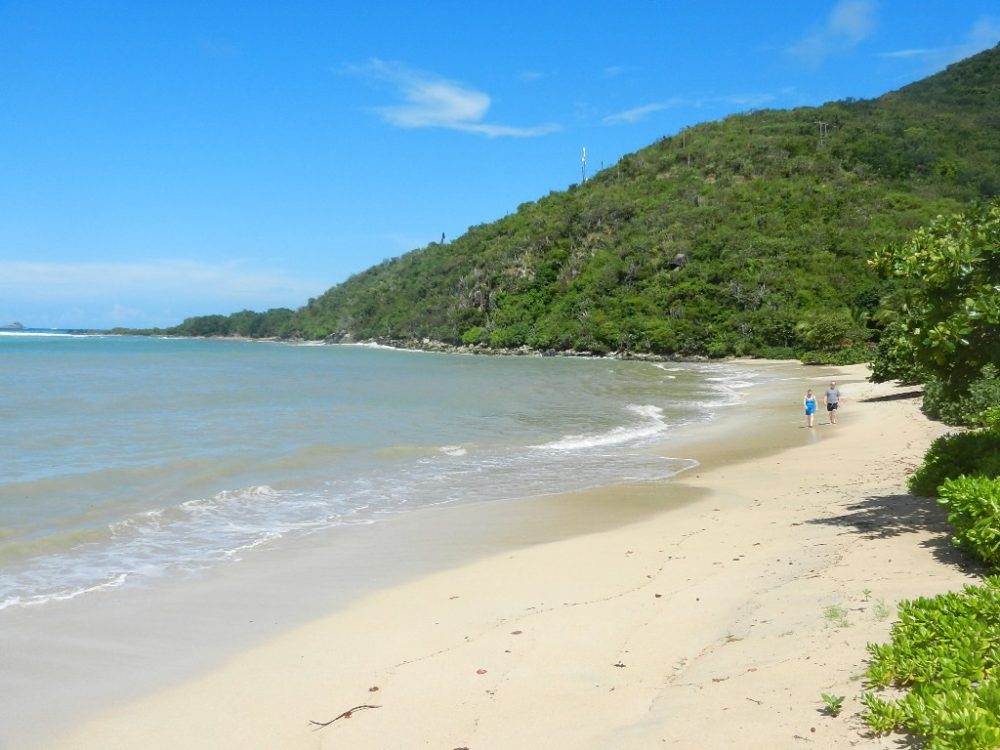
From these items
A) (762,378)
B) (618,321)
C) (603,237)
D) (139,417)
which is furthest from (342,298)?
(139,417)

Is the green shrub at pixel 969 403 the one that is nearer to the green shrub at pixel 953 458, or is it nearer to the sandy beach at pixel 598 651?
the green shrub at pixel 953 458

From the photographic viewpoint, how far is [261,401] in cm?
2977

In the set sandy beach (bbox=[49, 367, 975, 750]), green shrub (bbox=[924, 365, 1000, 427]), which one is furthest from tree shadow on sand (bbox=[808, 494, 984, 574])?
green shrub (bbox=[924, 365, 1000, 427])

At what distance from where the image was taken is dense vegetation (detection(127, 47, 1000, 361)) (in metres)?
72.6

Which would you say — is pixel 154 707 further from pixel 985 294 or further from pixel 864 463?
pixel 864 463

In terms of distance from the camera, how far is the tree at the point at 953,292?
661 centimetres

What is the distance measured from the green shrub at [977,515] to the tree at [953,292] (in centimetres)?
139

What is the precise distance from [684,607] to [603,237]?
96797mm

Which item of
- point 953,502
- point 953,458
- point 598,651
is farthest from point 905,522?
point 598,651

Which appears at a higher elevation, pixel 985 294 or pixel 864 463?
pixel 985 294

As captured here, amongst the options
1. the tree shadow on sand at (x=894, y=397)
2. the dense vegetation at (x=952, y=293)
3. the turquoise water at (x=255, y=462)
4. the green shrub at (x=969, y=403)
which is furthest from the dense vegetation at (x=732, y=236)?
the dense vegetation at (x=952, y=293)

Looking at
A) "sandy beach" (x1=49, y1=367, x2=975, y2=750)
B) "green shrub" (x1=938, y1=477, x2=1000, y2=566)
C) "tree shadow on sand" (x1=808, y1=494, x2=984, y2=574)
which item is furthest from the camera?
"tree shadow on sand" (x1=808, y1=494, x2=984, y2=574)

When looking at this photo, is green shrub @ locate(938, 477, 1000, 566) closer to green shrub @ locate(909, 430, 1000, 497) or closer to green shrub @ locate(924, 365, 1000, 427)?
green shrub @ locate(909, 430, 1000, 497)

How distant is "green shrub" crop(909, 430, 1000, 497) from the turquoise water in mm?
5861
